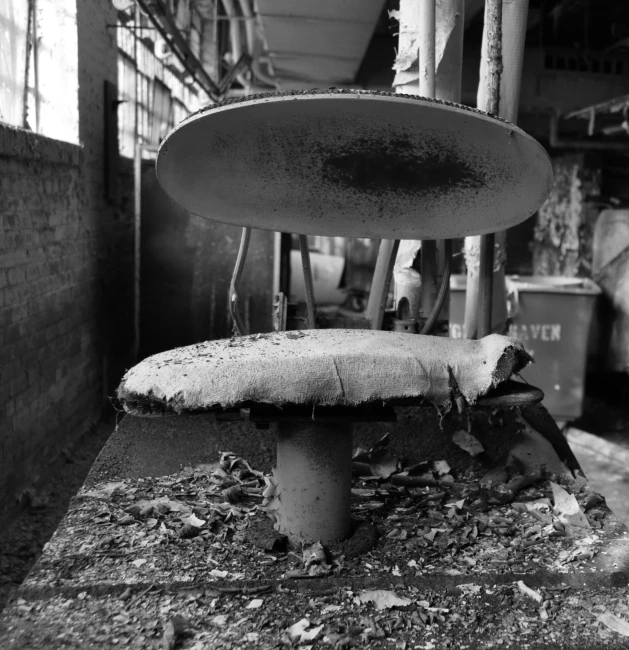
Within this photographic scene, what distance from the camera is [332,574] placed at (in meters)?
1.91

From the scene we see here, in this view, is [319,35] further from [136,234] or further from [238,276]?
[238,276]

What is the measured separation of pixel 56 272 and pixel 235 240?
1656 mm

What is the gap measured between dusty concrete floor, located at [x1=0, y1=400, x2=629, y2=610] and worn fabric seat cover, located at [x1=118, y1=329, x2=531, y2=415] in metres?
1.82

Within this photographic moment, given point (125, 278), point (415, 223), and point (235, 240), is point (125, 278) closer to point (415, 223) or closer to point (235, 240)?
point (235, 240)

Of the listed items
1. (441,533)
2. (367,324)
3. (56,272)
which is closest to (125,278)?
(56,272)

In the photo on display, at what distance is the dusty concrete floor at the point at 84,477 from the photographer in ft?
11.4

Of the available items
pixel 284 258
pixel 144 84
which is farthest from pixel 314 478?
pixel 144 84

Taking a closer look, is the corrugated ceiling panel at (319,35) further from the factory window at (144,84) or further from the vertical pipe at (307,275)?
the vertical pipe at (307,275)

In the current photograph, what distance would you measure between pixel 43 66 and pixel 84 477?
9.47ft

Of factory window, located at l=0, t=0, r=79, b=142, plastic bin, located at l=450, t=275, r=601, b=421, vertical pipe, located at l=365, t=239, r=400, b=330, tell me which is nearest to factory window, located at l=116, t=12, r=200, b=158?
factory window, located at l=0, t=0, r=79, b=142

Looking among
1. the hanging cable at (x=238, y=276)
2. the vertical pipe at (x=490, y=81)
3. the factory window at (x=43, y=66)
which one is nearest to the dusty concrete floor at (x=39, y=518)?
the hanging cable at (x=238, y=276)

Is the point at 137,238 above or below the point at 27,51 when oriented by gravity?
below

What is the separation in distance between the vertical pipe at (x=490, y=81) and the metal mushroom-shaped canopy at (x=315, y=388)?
1.99ft

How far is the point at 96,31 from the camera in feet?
17.1
